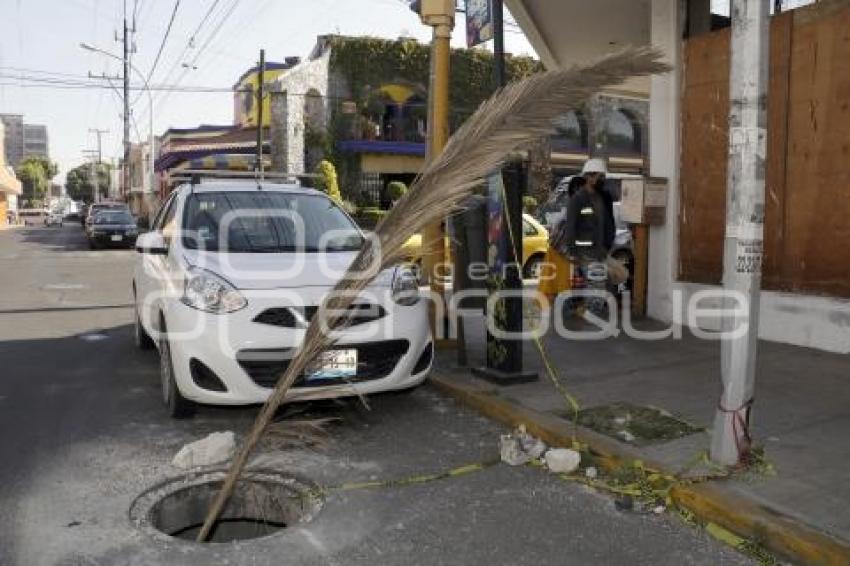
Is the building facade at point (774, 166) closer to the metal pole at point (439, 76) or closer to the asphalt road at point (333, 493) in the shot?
the metal pole at point (439, 76)

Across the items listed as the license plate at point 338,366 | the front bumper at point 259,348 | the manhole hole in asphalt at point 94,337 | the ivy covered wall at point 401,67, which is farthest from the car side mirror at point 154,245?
the ivy covered wall at point 401,67

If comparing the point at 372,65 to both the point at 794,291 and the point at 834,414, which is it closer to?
the point at 794,291

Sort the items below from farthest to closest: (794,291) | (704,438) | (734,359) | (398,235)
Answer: (794,291), (704,438), (734,359), (398,235)

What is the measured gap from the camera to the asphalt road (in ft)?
11.9

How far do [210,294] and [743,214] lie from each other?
332 cm

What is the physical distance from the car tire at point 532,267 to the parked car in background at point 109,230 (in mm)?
16685

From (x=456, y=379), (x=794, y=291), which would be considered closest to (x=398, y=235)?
(x=456, y=379)

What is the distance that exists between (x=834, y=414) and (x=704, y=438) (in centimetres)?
107

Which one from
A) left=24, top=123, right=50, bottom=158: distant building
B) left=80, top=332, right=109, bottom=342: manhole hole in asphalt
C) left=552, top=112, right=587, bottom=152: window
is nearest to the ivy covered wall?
left=552, top=112, right=587, bottom=152: window

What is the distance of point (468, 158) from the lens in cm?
335

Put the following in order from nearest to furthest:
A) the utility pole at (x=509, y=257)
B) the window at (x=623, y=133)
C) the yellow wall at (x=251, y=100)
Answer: the utility pole at (x=509, y=257) → the window at (x=623, y=133) → the yellow wall at (x=251, y=100)

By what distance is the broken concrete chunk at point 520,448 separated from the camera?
481 cm

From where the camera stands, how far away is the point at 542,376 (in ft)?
21.6

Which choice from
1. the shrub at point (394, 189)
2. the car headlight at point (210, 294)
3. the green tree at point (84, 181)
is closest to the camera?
the car headlight at point (210, 294)
